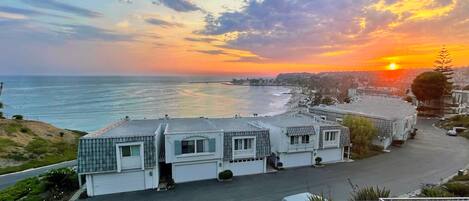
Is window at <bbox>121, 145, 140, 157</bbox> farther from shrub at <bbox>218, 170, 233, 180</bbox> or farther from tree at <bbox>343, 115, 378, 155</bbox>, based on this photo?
tree at <bbox>343, 115, 378, 155</bbox>

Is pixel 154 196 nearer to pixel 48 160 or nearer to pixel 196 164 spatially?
pixel 196 164

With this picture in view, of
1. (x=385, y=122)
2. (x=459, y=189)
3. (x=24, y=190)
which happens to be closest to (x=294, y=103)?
(x=385, y=122)

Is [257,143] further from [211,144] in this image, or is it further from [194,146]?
[194,146]

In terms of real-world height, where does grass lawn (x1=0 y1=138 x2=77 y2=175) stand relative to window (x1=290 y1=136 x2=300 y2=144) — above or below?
below

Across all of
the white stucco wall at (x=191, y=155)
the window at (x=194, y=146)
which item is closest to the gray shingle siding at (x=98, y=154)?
the white stucco wall at (x=191, y=155)

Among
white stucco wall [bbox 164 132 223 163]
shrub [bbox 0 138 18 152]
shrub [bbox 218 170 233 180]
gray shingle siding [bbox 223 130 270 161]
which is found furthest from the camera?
shrub [bbox 0 138 18 152]

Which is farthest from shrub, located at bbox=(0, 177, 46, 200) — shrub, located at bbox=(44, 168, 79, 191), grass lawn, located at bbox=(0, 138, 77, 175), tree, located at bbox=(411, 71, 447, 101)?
tree, located at bbox=(411, 71, 447, 101)
